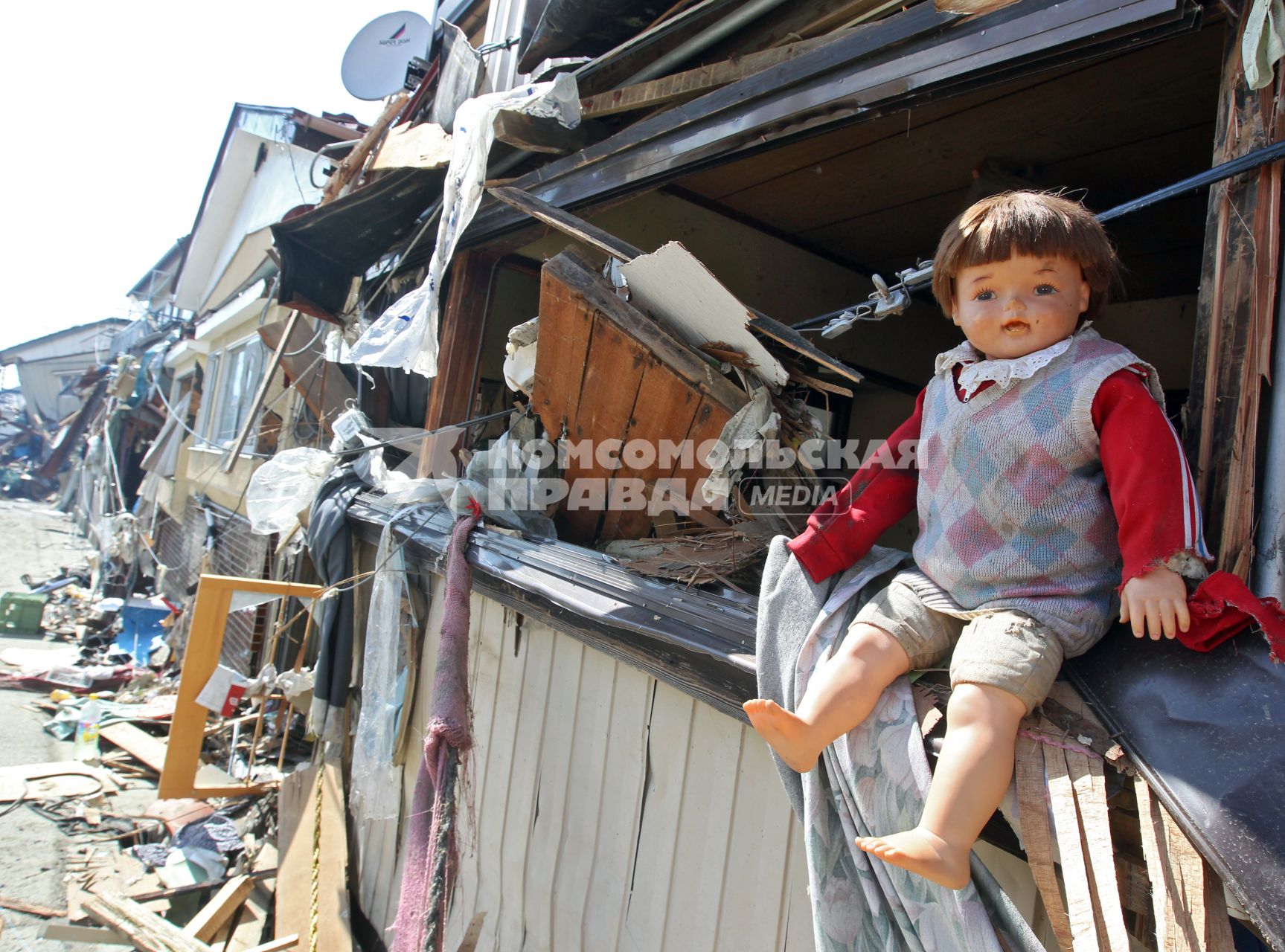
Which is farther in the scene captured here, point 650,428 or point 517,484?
point 517,484

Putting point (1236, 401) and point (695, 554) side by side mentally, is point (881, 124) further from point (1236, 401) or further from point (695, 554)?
point (1236, 401)

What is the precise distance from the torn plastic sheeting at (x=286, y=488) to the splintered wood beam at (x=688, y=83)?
286cm

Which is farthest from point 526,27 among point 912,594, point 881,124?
point 912,594

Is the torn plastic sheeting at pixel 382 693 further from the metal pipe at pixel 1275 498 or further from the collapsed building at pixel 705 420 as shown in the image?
the metal pipe at pixel 1275 498

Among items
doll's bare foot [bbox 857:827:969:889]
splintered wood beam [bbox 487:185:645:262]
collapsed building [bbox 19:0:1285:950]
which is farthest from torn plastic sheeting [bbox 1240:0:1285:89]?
splintered wood beam [bbox 487:185:645:262]

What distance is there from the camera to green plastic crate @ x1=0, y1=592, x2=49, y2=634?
11.7 m

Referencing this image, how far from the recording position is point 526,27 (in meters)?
4.75

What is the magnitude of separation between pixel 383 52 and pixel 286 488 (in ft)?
13.3

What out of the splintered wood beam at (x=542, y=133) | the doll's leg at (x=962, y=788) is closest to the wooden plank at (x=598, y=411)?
the splintered wood beam at (x=542, y=133)

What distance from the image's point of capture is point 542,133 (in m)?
3.14

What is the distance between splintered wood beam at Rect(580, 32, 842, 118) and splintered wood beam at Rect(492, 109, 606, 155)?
0.17 meters

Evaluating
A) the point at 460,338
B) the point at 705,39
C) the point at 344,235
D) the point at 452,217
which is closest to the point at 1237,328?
the point at 705,39

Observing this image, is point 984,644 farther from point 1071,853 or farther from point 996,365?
point 996,365

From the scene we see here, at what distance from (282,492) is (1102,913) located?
4743 millimetres
